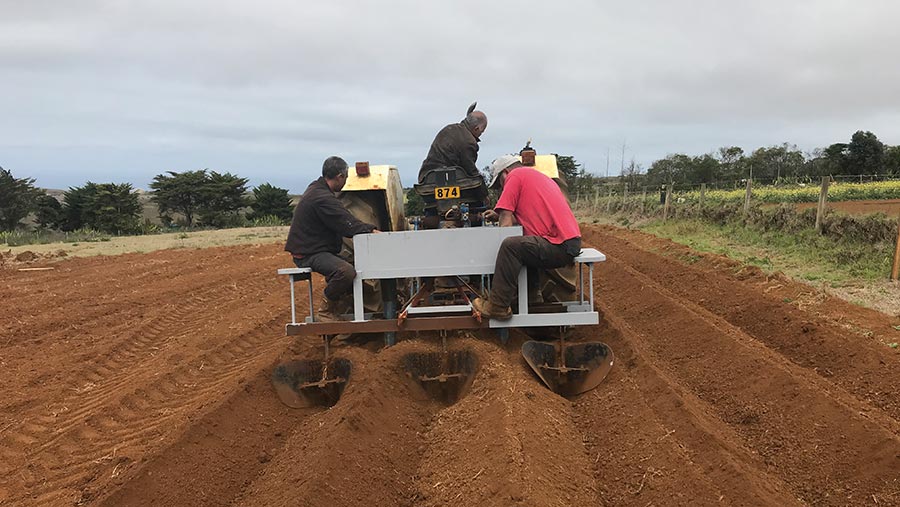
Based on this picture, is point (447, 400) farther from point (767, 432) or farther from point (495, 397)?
point (767, 432)

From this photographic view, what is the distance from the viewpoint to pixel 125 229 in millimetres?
32469

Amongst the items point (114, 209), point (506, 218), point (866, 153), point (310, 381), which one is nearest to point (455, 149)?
point (506, 218)

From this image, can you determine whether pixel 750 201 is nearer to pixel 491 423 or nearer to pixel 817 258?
pixel 817 258

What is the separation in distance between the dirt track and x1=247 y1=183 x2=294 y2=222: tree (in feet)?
113

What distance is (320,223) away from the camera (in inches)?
205

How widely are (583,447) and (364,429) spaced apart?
132 cm

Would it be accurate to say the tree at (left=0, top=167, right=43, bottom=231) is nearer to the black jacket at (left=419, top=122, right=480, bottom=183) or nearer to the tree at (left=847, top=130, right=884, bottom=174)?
the black jacket at (left=419, top=122, right=480, bottom=183)

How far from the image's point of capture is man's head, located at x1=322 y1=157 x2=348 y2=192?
5168mm

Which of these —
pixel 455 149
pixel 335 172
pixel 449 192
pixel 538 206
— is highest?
pixel 455 149

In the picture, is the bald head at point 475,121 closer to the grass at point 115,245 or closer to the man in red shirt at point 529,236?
the man in red shirt at point 529,236

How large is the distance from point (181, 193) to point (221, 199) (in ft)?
8.12

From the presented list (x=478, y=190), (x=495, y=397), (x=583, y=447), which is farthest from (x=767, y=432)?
(x=478, y=190)

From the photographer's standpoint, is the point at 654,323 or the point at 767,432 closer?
the point at 767,432

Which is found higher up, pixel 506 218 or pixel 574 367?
pixel 506 218
